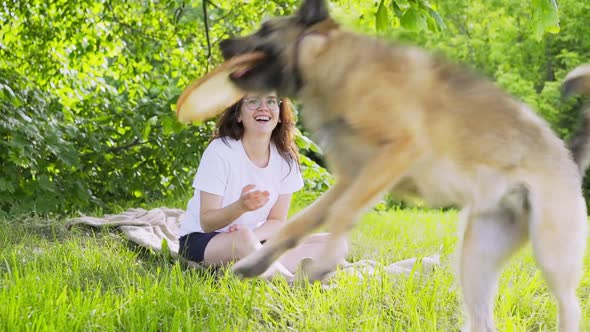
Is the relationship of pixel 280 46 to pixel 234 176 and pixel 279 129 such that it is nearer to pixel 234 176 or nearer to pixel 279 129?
pixel 234 176

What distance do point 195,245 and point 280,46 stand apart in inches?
132

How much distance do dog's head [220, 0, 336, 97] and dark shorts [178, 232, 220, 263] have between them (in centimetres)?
323

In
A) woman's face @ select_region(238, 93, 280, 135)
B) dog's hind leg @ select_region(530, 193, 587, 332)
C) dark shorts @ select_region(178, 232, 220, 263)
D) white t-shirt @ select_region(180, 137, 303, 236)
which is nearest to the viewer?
dog's hind leg @ select_region(530, 193, 587, 332)

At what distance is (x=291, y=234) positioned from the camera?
4.81 feet

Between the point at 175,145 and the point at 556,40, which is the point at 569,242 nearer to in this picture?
the point at 175,145

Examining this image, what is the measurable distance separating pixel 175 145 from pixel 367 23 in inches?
113

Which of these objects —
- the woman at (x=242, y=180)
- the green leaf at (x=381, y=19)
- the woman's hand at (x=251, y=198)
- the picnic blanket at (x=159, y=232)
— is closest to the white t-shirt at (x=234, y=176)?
the woman at (x=242, y=180)

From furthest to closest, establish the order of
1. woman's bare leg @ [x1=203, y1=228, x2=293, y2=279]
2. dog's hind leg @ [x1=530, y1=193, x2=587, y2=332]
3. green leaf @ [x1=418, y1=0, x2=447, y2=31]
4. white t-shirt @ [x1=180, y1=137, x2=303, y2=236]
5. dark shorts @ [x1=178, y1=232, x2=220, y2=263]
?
dark shorts @ [x1=178, y1=232, x2=220, y2=263], white t-shirt @ [x1=180, y1=137, x2=303, y2=236], woman's bare leg @ [x1=203, y1=228, x2=293, y2=279], green leaf @ [x1=418, y1=0, x2=447, y2=31], dog's hind leg @ [x1=530, y1=193, x2=587, y2=332]

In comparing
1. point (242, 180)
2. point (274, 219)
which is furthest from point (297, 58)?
point (274, 219)

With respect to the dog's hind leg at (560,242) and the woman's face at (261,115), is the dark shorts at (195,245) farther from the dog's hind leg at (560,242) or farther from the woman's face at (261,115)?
the dog's hind leg at (560,242)

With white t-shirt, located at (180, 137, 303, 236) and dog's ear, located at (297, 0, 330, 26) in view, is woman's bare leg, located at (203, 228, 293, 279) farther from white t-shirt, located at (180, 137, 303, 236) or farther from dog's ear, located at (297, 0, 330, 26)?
dog's ear, located at (297, 0, 330, 26)

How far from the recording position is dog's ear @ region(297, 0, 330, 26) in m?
1.33

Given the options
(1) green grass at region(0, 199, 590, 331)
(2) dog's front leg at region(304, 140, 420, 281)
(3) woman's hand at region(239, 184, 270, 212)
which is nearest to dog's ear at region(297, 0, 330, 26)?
(2) dog's front leg at region(304, 140, 420, 281)

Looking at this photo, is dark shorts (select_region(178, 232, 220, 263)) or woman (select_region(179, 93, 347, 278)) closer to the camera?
woman (select_region(179, 93, 347, 278))
